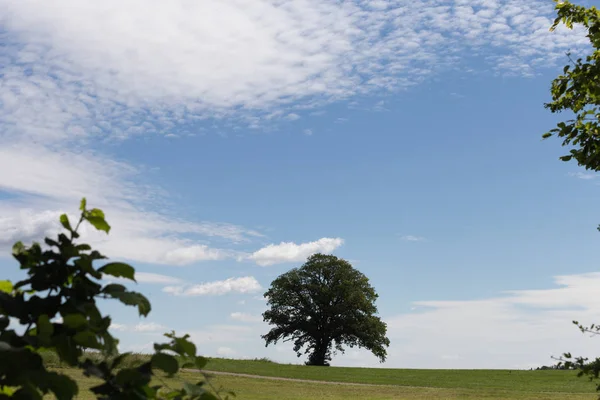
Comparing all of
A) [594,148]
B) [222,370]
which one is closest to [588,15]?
[594,148]

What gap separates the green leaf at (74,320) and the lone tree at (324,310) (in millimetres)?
55439

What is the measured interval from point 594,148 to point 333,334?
50.6 metres

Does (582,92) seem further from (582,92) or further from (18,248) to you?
(18,248)

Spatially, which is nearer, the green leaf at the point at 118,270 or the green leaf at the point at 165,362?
the green leaf at the point at 165,362

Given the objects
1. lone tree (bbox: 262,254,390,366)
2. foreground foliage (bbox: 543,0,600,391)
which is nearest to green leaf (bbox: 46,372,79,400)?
foreground foliage (bbox: 543,0,600,391)

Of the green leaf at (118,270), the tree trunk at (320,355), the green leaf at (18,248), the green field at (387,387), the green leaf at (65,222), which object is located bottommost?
the green field at (387,387)

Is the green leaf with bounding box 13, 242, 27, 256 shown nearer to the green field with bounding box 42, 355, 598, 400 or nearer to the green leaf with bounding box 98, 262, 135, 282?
the green leaf with bounding box 98, 262, 135, 282

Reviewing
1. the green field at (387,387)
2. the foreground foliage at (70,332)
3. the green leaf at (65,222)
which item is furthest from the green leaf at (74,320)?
the green field at (387,387)

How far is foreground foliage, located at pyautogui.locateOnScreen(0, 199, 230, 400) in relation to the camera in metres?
1.82

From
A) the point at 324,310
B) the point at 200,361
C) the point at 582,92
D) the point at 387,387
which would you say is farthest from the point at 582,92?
the point at 324,310

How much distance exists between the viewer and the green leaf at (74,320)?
186 centimetres

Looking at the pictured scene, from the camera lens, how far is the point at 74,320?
186 centimetres

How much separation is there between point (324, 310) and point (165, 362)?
56.9m

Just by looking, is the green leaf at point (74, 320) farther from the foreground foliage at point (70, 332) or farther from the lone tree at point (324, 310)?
the lone tree at point (324, 310)
